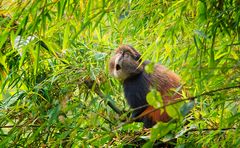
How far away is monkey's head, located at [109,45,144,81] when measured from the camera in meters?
2.88

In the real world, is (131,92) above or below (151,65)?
below

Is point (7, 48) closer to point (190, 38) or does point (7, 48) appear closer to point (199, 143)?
point (190, 38)

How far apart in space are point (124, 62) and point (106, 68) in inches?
20.6

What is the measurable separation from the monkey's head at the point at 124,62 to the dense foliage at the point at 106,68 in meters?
0.07

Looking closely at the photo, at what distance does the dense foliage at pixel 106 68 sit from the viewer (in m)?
1.53

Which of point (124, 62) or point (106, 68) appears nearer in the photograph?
point (106, 68)

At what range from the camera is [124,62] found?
3.03 metres

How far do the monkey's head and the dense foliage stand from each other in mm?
69

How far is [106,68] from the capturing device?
8.26 ft

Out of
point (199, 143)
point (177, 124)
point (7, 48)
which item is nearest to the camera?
point (177, 124)

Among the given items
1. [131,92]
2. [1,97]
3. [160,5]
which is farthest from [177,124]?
[131,92]

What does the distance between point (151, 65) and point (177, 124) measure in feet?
0.77

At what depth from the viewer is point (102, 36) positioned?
104 inches

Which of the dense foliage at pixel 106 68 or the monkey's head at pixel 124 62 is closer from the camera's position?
the dense foliage at pixel 106 68
